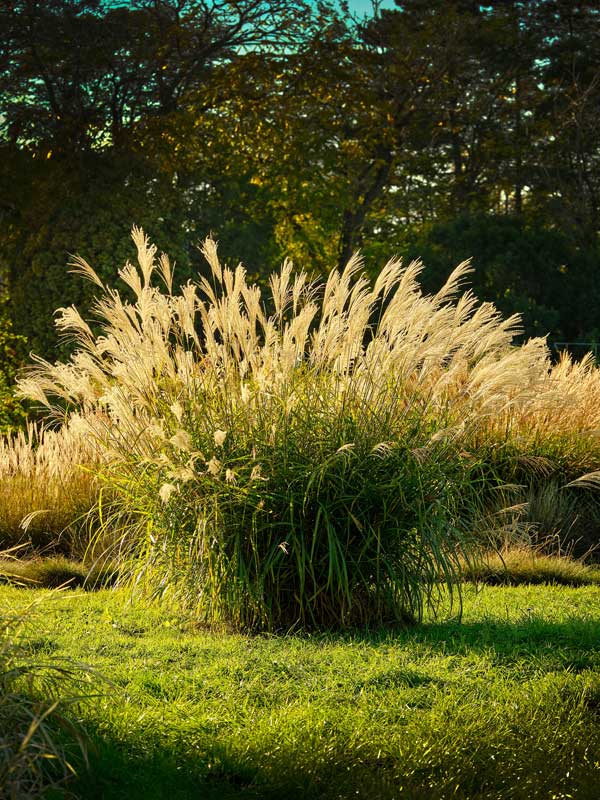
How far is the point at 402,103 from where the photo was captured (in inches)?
656

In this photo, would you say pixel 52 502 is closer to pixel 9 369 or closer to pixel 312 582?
pixel 312 582

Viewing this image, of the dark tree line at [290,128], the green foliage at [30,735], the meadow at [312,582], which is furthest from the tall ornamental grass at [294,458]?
the dark tree line at [290,128]

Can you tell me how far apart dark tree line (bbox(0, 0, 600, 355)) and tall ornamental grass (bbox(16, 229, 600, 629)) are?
6389 mm

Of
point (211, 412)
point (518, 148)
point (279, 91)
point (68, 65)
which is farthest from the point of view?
point (518, 148)

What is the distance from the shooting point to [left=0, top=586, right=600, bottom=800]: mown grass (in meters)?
3.02

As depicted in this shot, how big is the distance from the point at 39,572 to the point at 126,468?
61.4 inches

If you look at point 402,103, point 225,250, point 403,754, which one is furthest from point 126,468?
point 225,250

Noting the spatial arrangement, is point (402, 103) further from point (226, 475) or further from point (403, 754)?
point (403, 754)

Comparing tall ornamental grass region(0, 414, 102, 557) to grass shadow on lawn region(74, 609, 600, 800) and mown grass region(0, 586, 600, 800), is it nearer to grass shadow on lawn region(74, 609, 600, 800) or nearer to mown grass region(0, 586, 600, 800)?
mown grass region(0, 586, 600, 800)

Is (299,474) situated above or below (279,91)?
below

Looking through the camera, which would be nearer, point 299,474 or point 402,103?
point 299,474

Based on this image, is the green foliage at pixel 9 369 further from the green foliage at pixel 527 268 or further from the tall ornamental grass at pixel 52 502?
the green foliage at pixel 527 268

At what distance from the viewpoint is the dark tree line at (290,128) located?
41.4 ft

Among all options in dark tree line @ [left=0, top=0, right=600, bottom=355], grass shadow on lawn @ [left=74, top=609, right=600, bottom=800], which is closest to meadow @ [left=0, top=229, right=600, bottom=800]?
grass shadow on lawn @ [left=74, top=609, right=600, bottom=800]
